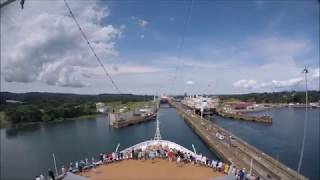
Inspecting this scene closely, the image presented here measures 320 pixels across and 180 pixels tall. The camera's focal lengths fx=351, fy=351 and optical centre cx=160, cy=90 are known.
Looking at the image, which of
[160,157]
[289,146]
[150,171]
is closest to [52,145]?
[289,146]

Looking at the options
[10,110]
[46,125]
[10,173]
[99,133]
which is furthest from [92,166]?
[46,125]

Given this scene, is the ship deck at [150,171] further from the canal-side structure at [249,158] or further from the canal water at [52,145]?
the canal water at [52,145]

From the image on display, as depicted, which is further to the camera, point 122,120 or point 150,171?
point 122,120

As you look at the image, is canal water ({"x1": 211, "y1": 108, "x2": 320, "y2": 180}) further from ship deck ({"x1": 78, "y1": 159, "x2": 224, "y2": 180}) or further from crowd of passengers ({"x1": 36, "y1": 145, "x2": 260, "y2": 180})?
ship deck ({"x1": 78, "y1": 159, "x2": 224, "y2": 180})

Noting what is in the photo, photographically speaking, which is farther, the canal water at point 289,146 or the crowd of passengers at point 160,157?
the canal water at point 289,146

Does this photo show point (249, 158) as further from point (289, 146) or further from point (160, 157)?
point (289, 146)

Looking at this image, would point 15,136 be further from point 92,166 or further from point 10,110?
point 92,166

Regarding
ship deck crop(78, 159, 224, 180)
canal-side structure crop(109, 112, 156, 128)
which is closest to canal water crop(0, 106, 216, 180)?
canal-side structure crop(109, 112, 156, 128)

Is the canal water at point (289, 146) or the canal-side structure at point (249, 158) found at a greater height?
the canal-side structure at point (249, 158)

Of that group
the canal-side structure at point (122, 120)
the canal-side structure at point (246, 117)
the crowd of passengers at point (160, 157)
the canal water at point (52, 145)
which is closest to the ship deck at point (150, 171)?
the crowd of passengers at point (160, 157)
